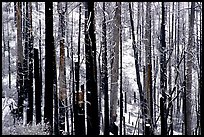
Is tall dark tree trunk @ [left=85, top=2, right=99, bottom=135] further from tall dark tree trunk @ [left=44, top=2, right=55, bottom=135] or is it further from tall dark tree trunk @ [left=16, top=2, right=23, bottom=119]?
tall dark tree trunk @ [left=16, top=2, right=23, bottom=119]

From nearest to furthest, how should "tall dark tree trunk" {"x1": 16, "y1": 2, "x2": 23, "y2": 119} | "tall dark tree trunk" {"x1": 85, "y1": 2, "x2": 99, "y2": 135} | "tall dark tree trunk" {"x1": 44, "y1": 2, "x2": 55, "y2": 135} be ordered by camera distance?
"tall dark tree trunk" {"x1": 85, "y1": 2, "x2": 99, "y2": 135} < "tall dark tree trunk" {"x1": 44, "y1": 2, "x2": 55, "y2": 135} < "tall dark tree trunk" {"x1": 16, "y1": 2, "x2": 23, "y2": 119}

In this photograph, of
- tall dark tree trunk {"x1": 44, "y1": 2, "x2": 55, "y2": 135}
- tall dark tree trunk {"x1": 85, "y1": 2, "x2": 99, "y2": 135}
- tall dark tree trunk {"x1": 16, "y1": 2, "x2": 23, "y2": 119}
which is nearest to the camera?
tall dark tree trunk {"x1": 85, "y1": 2, "x2": 99, "y2": 135}

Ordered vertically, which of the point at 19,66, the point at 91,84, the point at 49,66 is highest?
the point at 19,66

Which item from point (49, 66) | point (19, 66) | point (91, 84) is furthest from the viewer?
point (19, 66)

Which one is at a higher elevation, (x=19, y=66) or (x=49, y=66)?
(x=19, y=66)

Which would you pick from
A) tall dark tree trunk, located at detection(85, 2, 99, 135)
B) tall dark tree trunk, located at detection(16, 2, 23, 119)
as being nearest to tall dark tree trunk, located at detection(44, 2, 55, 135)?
tall dark tree trunk, located at detection(85, 2, 99, 135)

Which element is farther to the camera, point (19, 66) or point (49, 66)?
point (19, 66)

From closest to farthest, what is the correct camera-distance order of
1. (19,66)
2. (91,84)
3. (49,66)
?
1. (91,84)
2. (49,66)
3. (19,66)

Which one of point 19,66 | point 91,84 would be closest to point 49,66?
point 91,84

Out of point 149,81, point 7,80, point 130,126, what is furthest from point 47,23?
point 7,80

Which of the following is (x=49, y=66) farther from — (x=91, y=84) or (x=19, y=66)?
(x=19, y=66)

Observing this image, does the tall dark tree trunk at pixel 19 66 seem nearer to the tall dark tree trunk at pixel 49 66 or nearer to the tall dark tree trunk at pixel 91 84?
the tall dark tree trunk at pixel 49 66

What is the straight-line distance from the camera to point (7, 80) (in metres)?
29.2

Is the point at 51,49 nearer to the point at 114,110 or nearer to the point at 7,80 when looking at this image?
the point at 114,110
